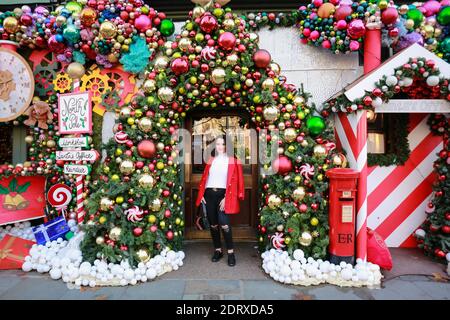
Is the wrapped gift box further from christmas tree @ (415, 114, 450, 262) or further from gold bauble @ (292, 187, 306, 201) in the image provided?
christmas tree @ (415, 114, 450, 262)

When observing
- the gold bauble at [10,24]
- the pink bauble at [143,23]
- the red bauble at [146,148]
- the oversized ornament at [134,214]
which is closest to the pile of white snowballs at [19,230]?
the oversized ornament at [134,214]

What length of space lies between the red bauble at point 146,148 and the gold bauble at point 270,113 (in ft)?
5.83

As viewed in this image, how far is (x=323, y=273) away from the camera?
13.2ft

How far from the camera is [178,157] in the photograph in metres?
5.05

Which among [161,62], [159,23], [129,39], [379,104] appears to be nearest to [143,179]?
[161,62]

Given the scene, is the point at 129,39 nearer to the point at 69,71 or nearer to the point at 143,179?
the point at 69,71

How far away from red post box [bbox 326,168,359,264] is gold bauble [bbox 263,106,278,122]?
113 cm

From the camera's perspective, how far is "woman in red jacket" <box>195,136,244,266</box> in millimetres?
4488

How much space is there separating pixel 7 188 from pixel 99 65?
2848 millimetres

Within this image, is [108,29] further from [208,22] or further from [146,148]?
[146,148]

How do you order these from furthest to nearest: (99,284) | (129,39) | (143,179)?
1. (129,39)
2. (143,179)
3. (99,284)

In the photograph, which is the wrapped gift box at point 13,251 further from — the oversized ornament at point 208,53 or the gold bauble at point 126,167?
the oversized ornament at point 208,53

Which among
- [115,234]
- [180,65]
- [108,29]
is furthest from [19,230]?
[180,65]

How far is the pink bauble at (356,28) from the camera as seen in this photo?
4348mm
